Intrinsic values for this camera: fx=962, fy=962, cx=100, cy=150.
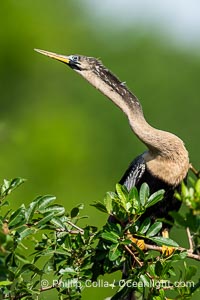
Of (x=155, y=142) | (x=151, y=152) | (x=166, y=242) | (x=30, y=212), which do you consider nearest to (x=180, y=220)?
(x=166, y=242)

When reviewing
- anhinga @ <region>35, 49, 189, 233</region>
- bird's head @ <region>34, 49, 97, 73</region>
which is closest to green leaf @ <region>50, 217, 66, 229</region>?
anhinga @ <region>35, 49, 189, 233</region>

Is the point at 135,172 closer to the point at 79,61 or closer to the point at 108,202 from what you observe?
the point at 79,61

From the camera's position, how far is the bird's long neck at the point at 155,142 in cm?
514

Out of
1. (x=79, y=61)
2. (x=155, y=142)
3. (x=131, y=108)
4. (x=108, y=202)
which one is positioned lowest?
(x=108, y=202)

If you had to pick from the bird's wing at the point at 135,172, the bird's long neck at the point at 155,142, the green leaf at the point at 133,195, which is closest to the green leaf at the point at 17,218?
the green leaf at the point at 133,195

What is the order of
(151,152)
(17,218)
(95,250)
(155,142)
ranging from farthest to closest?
1. (151,152)
2. (155,142)
3. (95,250)
4. (17,218)

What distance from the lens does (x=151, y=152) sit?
17.4 ft

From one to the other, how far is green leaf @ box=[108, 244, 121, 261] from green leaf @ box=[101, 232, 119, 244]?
2 centimetres

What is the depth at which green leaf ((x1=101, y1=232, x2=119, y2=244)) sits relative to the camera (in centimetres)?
402

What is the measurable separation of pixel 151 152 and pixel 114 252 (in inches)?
53.8

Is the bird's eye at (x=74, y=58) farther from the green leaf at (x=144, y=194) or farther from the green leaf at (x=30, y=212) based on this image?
the green leaf at (x=30, y=212)

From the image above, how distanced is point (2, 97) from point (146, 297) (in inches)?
647

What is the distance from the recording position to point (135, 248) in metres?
4.07

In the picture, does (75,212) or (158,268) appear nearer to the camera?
(158,268)
